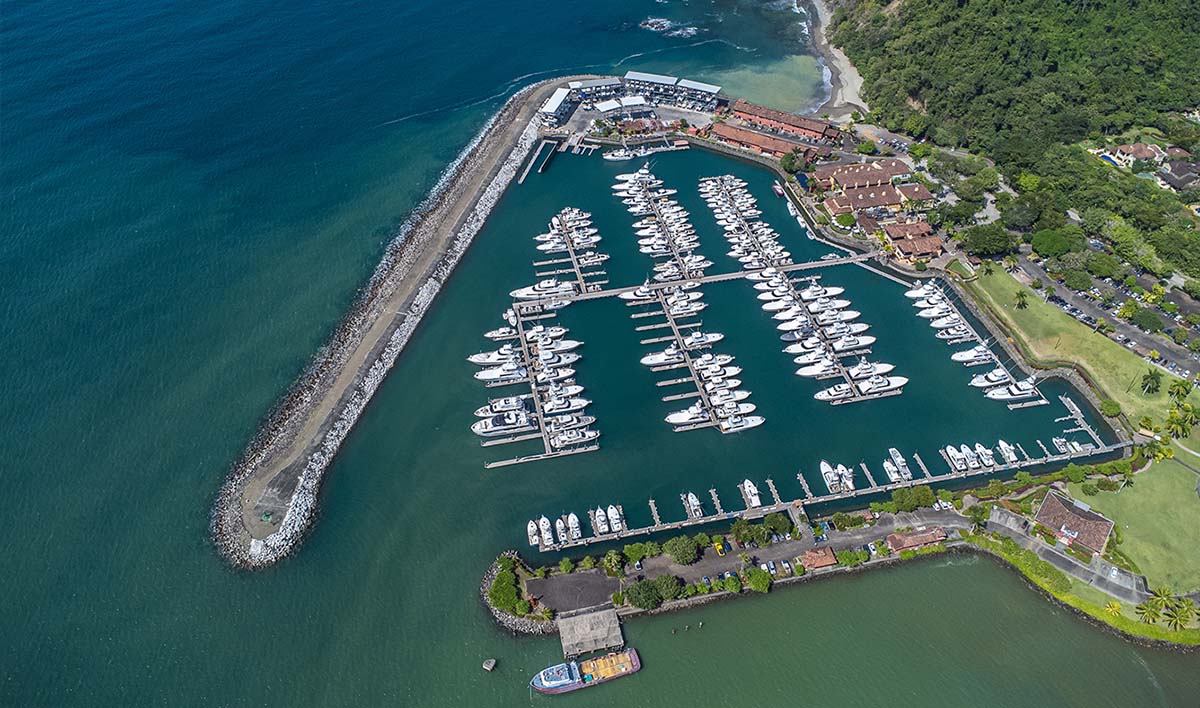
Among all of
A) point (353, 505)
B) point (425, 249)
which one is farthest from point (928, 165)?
point (353, 505)

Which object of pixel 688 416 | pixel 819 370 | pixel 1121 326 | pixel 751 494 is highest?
pixel 1121 326

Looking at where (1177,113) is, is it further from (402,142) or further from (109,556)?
(109,556)

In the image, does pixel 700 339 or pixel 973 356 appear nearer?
pixel 973 356

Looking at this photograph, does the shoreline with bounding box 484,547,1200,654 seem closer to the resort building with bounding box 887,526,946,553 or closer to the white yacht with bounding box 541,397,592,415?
the resort building with bounding box 887,526,946,553

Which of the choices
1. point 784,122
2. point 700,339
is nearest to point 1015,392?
point 700,339

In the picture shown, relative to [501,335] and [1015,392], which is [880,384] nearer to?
[1015,392]

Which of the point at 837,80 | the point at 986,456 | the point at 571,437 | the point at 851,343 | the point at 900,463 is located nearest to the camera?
the point at 900,463
